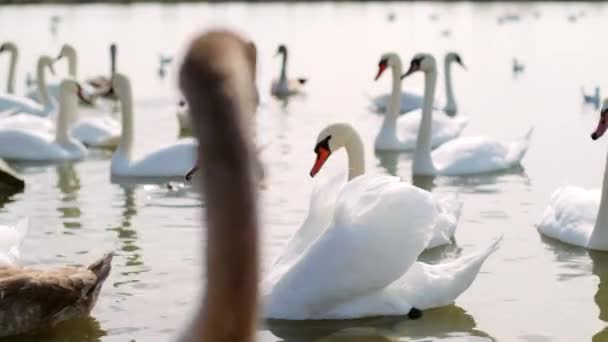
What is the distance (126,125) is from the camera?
508 inches

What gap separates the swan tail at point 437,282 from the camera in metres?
6.64

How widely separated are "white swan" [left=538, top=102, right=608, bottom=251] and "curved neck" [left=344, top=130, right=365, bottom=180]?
151 cm

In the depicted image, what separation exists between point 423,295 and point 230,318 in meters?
5.31

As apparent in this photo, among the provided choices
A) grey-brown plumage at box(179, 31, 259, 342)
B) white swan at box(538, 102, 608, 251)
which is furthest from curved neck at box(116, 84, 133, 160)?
grey-brown plumage at box(179, 31, 259, 342)

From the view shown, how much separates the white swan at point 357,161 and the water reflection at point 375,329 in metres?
1.74

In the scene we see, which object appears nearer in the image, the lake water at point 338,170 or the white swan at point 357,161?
the lake water at point 338,170

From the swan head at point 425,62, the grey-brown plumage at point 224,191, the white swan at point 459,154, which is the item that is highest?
the grey-brown plumage at point 224,191

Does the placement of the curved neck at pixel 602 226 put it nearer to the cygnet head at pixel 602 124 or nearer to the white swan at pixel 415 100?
the cygnet head at pixel 602 124

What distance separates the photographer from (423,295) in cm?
665

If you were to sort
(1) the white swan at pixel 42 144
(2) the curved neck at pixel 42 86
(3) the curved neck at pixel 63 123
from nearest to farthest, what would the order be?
(1) the white swan at pixel 42 144 → (3) the curved neck at pixel 63 123 → (2) the curved neck at pixel 42 86

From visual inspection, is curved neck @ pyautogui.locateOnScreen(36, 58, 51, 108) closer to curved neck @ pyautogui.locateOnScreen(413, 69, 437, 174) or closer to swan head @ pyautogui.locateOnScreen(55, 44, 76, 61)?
swan head @ pyautogui.locateOnScreen(55, 44, 76, 61)

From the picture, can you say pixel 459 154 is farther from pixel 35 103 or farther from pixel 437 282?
pixel 35 103

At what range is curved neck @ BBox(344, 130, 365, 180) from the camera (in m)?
8.38

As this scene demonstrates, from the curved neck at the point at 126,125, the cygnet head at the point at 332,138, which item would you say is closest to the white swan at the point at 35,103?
the curved neck at the point at 126,125
